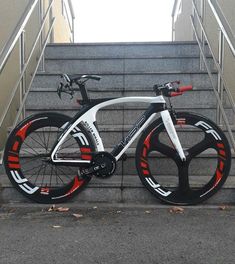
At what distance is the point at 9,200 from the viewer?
11.7 ft

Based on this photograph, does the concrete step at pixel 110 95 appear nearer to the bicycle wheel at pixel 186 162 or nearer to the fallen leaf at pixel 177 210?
the bicycle wheel at pixel 186 162

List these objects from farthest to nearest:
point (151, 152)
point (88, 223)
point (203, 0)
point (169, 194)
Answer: point (203, 0)
point (151, 152)
point (169, 194)
point (88, 223)

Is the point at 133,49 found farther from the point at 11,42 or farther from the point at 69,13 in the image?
the point at 69,13

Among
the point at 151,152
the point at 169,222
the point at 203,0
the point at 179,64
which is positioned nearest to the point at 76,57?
the point at 179,64

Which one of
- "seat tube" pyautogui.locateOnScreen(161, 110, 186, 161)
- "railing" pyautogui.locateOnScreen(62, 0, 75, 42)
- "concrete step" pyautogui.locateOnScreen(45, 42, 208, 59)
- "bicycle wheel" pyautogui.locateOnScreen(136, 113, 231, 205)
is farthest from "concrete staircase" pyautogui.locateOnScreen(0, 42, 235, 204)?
"railing" pyautogui.locateOnScreen(62, 0, 75, 42)

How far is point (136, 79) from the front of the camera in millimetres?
5137

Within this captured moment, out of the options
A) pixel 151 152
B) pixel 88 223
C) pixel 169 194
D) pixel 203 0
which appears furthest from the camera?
pixel 203 0

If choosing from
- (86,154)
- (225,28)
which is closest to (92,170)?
(86,154)

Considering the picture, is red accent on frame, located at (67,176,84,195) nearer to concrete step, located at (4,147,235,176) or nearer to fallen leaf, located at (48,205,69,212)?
fallen leaf, located at (48,205,69,212)

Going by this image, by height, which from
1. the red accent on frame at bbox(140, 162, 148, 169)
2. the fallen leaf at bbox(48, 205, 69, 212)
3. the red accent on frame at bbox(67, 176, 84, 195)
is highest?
the red accent on frame at bbox(140, 162, 148, 169)

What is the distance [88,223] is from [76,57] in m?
3.04

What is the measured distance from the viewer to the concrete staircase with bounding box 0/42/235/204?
3.57 m

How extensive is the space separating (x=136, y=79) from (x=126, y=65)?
41cm

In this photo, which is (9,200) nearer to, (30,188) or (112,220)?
(30,188)
